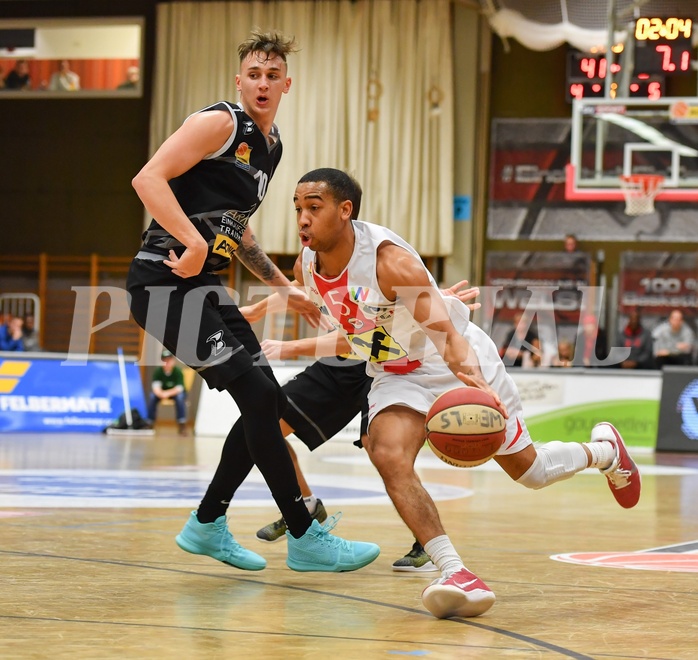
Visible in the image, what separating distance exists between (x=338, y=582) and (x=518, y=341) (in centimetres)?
1474

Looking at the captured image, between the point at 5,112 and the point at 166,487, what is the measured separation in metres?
16.7

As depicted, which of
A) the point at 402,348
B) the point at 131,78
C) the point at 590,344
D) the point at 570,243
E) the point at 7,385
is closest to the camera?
the point at 402,348

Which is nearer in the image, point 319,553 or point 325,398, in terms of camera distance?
point 319,553

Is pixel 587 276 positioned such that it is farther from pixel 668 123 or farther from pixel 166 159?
pixel 166 159

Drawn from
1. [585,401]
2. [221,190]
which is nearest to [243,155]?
[221,190]

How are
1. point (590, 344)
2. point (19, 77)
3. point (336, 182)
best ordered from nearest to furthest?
1. point (336, 182)
2. point (590, 344)
3. point (19, 77)

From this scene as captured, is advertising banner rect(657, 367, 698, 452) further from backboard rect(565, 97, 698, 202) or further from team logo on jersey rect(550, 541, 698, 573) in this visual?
team logo on jersey rect(550, 541, 698, 573)

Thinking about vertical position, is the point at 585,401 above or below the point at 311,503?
below

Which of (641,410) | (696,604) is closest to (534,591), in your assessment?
(696,604)

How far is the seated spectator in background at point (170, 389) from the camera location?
16.7m

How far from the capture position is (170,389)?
1706 cm

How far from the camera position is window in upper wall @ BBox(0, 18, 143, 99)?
2222 centimetres

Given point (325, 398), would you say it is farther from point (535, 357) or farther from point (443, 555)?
point (535, 357)

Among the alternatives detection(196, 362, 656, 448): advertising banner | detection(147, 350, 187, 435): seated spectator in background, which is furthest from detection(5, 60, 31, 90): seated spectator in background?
detection(196, 362, 656, 448): advertising banner
